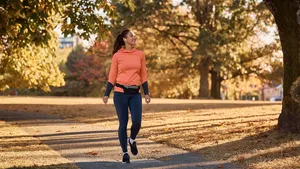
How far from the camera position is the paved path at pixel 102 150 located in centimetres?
825

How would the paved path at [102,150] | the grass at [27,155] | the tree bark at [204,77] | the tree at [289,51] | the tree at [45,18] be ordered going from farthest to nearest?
the tree bark at [204,77]
the tree at [45,18]
the tree at [289,51]
the paved path at [102,150]
the grass at [27,155]

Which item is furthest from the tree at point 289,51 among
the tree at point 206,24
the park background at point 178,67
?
the tree at point 206,24

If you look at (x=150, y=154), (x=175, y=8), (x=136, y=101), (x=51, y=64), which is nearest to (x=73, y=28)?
(x=150, y=154)

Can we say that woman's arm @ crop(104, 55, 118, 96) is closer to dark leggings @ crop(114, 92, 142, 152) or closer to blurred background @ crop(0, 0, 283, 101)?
dark leggings @ crop(114, 92, 142, 152)

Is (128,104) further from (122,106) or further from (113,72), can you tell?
(113,72)

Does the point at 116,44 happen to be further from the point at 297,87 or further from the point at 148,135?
the point at 148,135

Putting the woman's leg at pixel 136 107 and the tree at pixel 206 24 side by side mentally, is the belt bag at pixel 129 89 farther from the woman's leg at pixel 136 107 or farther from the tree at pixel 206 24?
the tree at pixel 206 24

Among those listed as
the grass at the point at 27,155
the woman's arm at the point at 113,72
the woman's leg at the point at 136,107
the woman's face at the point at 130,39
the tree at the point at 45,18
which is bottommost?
the grass at the point at 27,155

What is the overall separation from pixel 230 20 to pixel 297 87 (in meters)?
22.4

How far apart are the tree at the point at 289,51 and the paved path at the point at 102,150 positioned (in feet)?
7.35

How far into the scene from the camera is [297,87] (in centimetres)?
1051

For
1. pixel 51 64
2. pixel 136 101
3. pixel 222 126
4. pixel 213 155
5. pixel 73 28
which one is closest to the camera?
pixel 136 101

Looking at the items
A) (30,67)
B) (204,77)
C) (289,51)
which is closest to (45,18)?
(289,51)

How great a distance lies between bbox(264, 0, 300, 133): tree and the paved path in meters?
2.24
